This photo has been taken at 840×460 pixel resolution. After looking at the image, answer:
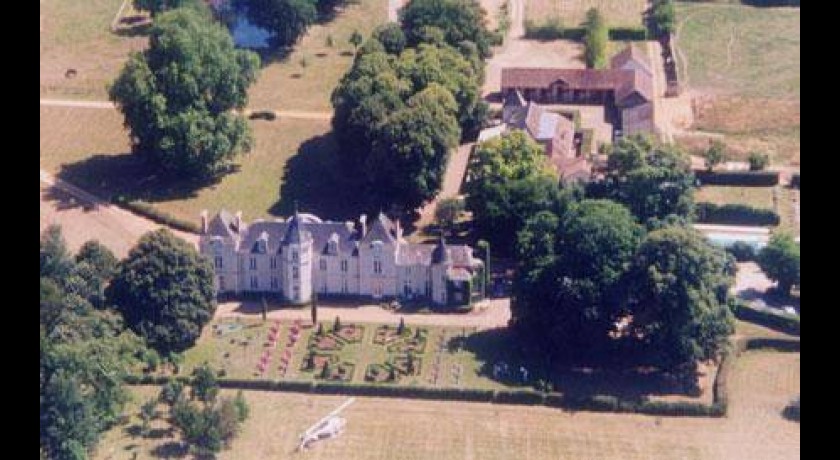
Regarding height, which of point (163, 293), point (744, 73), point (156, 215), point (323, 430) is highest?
point (744, 73)

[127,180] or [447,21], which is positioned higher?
[447,21]

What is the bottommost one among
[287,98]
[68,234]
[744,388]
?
[744,388]

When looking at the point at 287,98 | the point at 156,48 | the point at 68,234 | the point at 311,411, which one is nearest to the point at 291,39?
the point at 287,98

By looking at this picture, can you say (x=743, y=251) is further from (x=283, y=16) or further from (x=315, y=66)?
(x=283, y=16)

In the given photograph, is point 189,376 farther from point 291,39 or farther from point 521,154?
point 291,39

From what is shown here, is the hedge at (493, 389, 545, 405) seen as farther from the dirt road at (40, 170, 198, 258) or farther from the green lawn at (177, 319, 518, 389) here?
the dirt road at (40, 170, 198, 258)

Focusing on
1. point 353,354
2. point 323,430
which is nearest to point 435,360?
point 353,354
